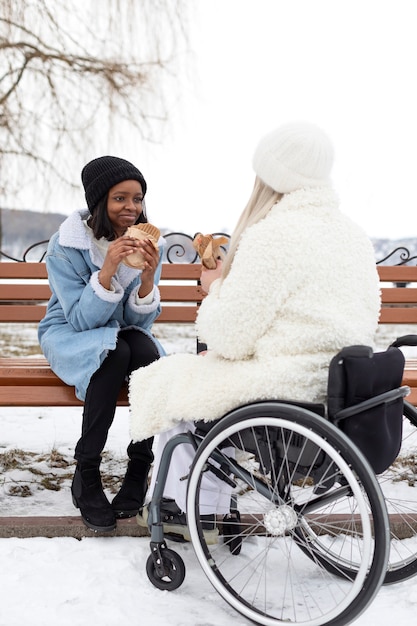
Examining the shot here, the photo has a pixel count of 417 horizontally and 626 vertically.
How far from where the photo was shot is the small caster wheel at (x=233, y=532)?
2217 millimetres

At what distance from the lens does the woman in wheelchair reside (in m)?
1.70

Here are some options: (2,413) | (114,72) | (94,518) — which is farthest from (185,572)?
(114,72)

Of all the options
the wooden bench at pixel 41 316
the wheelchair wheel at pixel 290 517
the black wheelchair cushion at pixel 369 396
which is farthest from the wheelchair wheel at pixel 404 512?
the wooden bench at pixel 41 316

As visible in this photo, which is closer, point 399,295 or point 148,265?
point 148,265

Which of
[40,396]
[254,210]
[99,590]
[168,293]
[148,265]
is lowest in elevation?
[99,590]

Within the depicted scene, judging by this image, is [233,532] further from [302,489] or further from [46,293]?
[46,293]

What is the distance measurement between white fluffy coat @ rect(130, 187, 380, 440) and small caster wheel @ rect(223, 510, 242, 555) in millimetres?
583

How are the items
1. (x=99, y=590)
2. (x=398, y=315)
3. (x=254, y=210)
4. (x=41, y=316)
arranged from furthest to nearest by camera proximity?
(x=398, y=315) → (x=41, y=316) → (x=99, y=590) → (x=254, y=210)

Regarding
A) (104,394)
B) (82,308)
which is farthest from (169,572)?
(82,308)

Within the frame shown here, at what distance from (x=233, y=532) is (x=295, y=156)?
125 cm

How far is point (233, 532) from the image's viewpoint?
7.52 ft

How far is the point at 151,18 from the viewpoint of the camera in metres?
6.25

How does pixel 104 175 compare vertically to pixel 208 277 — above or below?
above

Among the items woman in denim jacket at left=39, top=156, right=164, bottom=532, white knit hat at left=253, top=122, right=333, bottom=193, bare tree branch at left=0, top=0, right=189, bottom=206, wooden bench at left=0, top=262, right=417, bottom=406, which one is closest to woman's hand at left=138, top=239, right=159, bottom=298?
woman in denim jacket at left=39, top=156, right=164, bottom=532
